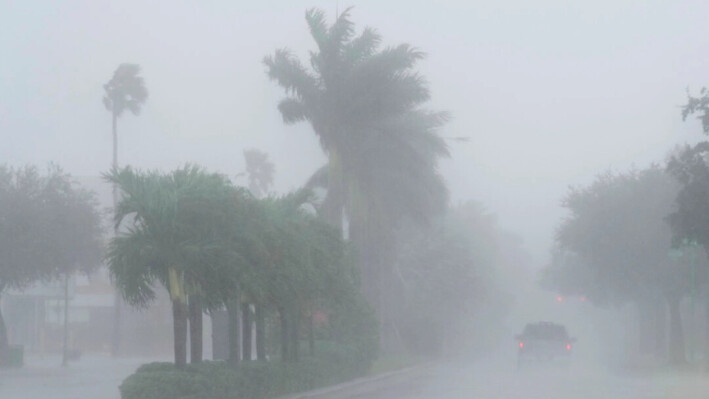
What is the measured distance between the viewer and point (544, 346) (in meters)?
45.9

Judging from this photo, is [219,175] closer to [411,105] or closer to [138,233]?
[138,233]

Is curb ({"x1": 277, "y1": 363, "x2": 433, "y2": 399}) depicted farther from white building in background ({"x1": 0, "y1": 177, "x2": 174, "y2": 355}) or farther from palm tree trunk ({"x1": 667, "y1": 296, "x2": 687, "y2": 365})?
white building in background ({"x1": 0, "y1": 177, "x2": 174, "y2": 355})

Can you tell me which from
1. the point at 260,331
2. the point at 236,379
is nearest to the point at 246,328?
the point at 260,331

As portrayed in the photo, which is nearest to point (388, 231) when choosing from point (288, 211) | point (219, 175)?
point (288, 211)

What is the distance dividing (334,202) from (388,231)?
5.47m

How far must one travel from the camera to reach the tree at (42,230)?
144 feet

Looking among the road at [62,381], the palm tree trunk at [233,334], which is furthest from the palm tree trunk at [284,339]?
the road at [62,381]

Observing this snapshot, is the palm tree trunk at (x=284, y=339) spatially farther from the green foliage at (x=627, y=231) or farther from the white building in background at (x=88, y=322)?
the white building in background at (x=88, y=322)

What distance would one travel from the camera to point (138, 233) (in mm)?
21375

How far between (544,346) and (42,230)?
65.6 feet

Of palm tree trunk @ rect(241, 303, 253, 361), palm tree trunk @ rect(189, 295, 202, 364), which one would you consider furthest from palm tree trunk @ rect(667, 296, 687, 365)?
palm tree trunk @ rect(189, 295, 202, 364)

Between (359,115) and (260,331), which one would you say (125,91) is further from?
(260,331)

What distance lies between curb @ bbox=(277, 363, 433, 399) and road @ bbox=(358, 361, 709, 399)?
56 centimetres

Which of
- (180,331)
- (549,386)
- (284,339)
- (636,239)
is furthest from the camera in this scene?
(636,239)
